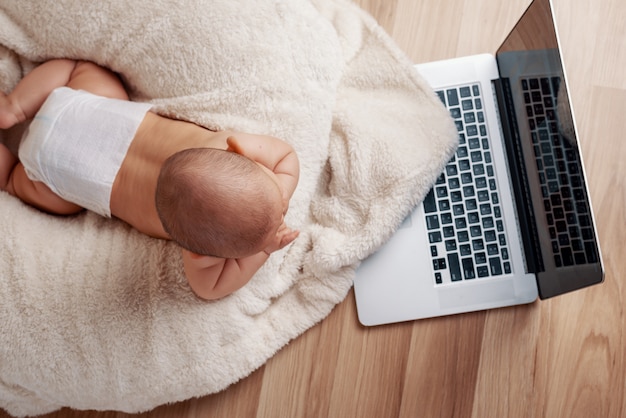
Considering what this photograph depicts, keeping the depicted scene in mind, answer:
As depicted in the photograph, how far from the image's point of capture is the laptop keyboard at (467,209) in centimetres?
112

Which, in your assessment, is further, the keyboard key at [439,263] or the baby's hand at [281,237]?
the keyboard key at [439,263]

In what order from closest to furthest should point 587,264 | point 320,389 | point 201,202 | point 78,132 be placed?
1. point 201,202
2. point 587,264
3. point 78,132
4. point 320,389

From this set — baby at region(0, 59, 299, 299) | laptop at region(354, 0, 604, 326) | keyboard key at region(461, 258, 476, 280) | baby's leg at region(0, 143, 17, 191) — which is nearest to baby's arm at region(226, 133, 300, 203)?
baby at region(0, 59, 299, 299)

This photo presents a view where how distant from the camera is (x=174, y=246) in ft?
3.57

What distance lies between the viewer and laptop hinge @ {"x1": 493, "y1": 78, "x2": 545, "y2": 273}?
108 cm

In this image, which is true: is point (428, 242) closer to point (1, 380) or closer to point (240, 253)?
point (240, 253)

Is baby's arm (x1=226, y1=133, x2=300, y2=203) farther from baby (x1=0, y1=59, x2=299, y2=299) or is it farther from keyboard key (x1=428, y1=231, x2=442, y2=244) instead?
keyboard key (x1=428, y1=231, x2=442, y2=244)

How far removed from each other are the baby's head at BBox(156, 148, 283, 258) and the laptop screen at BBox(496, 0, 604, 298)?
0.47 m

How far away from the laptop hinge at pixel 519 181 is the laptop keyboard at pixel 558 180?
6 centimetres

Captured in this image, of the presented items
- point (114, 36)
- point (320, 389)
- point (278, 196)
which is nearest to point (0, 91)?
point (114, 36)

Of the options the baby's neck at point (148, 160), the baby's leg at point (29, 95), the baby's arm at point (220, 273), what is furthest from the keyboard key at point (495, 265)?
the baby's leg at point (29, 95)

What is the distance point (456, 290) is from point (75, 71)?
0.85 metres

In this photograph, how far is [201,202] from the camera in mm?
806

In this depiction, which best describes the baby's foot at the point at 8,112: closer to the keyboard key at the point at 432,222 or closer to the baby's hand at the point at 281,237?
the baby's hand at the point at 281,237
